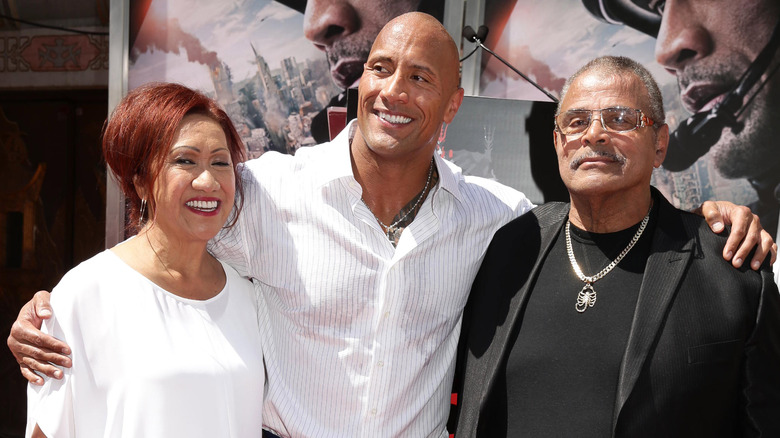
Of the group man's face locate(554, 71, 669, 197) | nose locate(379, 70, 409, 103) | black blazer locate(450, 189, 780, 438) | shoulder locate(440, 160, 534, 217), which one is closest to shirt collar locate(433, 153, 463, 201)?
shoulder locate(440, 160, 534, 217)

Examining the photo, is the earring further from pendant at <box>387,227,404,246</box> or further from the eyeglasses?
the eyeglasses

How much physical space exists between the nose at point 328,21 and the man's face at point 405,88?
1.31 m

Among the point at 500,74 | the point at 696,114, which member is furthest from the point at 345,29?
the point at 696,114

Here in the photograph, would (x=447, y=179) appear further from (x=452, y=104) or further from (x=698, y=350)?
(x=698, y=350)

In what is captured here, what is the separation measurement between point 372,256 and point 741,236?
93cm

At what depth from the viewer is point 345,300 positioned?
185cm

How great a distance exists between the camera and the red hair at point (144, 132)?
5.31 ft

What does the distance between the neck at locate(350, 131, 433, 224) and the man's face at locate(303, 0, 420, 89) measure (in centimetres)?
134

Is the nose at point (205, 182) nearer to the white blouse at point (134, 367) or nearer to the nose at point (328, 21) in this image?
the white blouse at point (134, 367)

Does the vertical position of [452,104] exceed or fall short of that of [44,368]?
it exceeds it

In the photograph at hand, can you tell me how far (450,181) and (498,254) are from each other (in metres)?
0.28

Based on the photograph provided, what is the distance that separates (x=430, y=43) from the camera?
6.54 feet

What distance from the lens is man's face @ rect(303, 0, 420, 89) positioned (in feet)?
10.6

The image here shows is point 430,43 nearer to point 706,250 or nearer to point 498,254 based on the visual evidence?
point 498,254
